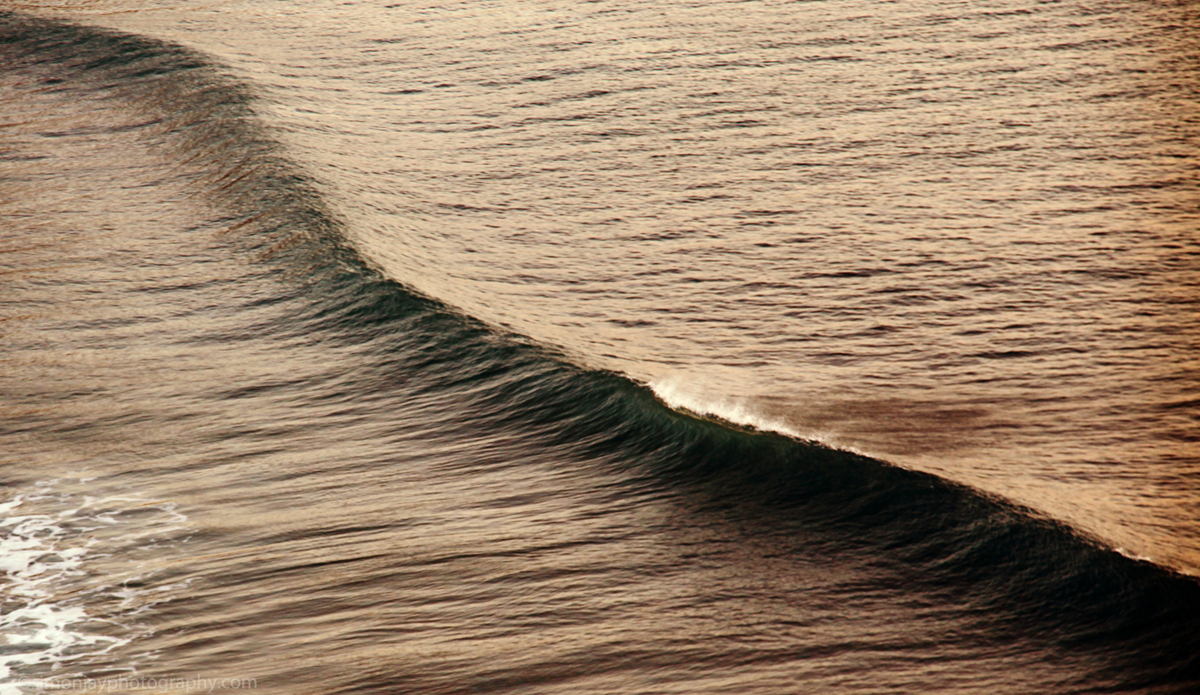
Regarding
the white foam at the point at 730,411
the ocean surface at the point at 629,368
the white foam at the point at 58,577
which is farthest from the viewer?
the white foam at the point at 730,411

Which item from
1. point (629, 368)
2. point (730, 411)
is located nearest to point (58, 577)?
point (629, 368)

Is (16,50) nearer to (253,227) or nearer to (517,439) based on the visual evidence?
(253,227)

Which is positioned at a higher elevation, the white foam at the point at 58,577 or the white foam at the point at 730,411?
the white foam at the point at 730,411

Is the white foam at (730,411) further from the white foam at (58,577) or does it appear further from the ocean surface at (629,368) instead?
the white foam at (58,577)

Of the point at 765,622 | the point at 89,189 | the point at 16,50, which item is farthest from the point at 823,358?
the point at 16,50

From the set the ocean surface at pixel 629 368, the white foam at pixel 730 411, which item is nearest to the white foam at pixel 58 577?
the ocean surface at pixel 629 368

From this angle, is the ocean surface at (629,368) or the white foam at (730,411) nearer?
the ocean surface at (629,368)
